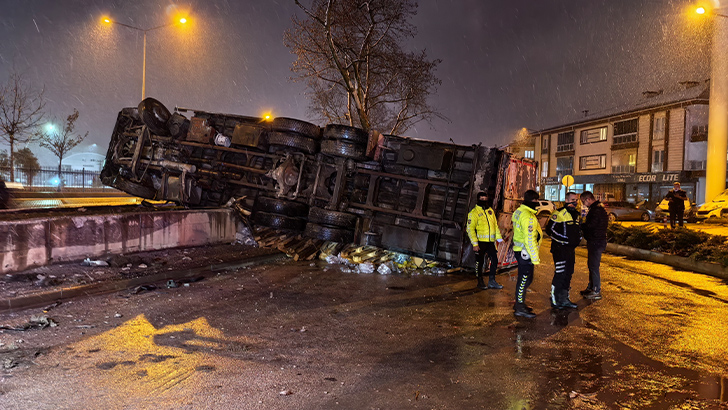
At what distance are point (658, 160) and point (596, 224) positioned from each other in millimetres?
39388

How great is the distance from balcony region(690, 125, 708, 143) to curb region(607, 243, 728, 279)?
3034cm

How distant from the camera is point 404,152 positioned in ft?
30.2

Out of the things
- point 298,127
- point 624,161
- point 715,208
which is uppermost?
point 624,161

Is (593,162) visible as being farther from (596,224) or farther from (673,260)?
(596,224)

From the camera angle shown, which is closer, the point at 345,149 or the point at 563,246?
the point at 563,246

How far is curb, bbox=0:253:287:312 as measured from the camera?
548 centimetres

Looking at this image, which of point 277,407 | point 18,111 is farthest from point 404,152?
point 18,111

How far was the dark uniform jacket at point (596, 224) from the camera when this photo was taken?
7.12m

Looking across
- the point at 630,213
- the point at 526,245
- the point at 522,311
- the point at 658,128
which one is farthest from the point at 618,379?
the point at 658,128

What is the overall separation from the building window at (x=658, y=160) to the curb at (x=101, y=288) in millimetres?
41129

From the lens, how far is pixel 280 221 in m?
9.86

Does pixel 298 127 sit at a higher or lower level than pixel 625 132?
lower

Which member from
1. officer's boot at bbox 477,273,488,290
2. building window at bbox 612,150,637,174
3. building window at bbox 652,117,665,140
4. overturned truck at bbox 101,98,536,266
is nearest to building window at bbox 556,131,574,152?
building window at bbox 612,150,637,174

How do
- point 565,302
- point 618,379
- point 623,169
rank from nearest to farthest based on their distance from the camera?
point 618,379 → point 565,302 → point 623,169
